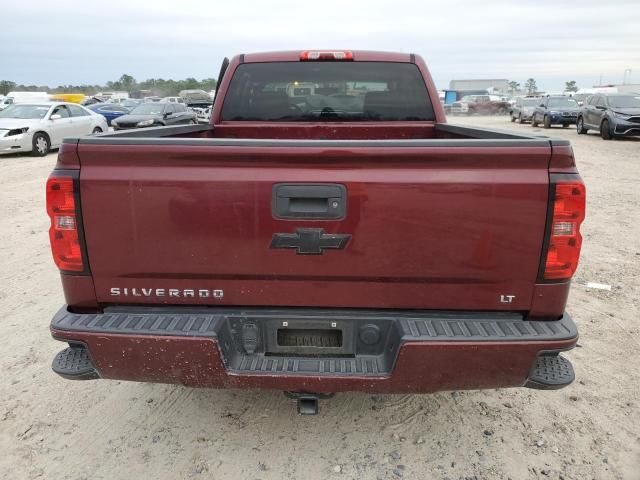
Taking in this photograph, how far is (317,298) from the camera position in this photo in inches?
93.7

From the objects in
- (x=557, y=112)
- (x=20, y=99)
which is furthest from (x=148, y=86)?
(x=557, y=112)

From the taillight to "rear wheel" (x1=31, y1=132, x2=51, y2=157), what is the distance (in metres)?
13.5

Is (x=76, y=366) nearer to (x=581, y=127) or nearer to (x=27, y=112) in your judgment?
(x=27, y=112)

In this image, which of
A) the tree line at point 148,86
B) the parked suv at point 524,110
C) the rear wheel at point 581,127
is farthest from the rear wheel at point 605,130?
the tree line at point 148,86

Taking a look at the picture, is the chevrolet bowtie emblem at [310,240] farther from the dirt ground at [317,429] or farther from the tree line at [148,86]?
the tree line at [148,86]

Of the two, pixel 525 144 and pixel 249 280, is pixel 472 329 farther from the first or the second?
pixel 249 280

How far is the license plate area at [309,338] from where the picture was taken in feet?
7.86

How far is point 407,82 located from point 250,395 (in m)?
2.92

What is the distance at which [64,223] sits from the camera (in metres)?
2.33

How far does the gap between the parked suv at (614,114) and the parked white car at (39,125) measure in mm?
19292

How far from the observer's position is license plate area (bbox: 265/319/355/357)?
7.86ft

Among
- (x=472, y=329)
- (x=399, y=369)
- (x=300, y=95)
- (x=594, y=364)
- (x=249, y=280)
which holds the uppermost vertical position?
(x=300, y=95)

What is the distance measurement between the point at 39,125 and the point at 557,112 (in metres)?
23.4

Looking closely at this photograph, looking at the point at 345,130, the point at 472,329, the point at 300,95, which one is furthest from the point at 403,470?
the point at 300,95
